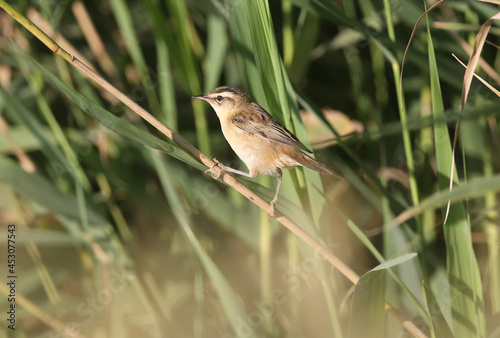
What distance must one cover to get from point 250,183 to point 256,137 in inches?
24.0

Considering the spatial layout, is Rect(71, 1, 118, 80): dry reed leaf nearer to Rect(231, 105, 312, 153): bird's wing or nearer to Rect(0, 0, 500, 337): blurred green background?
Rect(0, 0, 500, 337): blurred green background

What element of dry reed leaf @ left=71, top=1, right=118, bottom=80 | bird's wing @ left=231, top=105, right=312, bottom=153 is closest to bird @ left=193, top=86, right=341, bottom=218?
bird's wing @ left=231, top=105, right=312, bottom=153

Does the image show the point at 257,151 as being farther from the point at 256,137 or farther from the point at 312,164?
the point at 312,164

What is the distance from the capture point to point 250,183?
1.93 metres

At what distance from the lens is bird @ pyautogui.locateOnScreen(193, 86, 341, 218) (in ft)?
7.45

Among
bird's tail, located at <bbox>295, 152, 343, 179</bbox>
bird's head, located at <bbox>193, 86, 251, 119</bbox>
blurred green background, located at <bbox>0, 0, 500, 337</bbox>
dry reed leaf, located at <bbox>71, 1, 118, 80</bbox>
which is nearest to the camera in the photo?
bird's tail, located at <bbox>295, 152, 343, 179</bbox>

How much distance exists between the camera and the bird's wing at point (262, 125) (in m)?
2.31

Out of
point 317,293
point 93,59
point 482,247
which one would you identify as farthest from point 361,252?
point 93,59

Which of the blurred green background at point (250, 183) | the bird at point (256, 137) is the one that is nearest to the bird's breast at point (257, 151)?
the bird at point (256, 137)

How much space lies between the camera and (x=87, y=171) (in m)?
3.61

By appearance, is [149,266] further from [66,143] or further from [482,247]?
[482,247]

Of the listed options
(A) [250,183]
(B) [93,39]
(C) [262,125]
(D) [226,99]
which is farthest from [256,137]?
(B) [93,39]

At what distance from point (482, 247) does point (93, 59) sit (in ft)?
9.19

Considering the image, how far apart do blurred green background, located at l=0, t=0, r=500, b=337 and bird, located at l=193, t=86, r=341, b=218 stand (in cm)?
8
